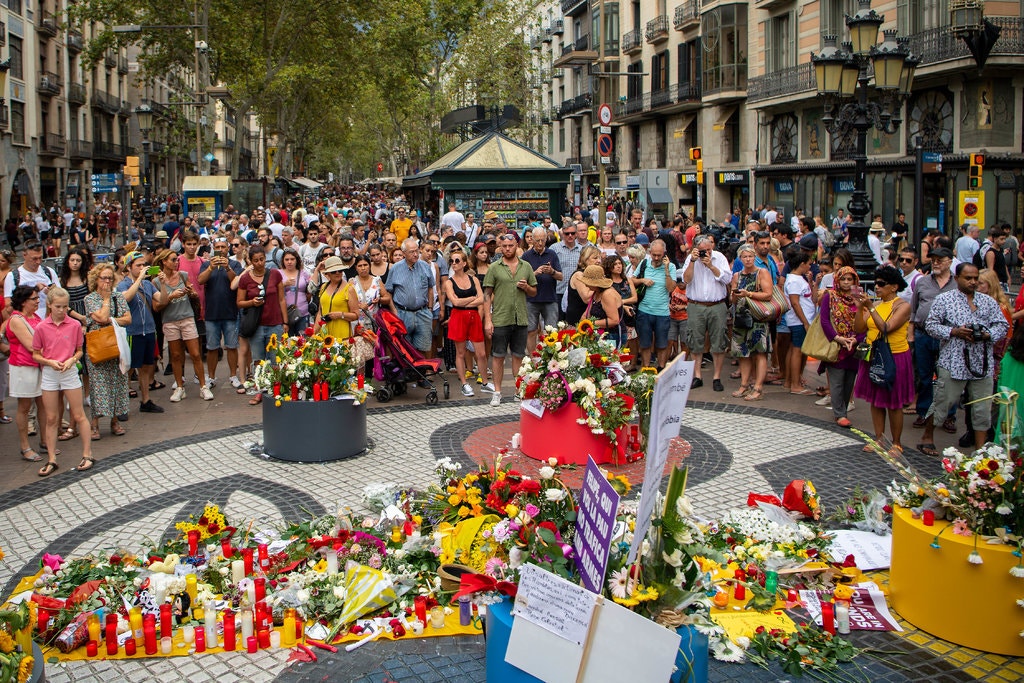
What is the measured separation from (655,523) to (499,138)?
19.5 metres

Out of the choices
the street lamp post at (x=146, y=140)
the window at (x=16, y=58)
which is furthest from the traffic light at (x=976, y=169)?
the window at (x=16, y=58)

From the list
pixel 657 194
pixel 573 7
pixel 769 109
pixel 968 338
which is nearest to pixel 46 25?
pixel 573 7

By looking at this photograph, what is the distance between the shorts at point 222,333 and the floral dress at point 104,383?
1.89 metres

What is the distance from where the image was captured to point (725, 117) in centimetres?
4031

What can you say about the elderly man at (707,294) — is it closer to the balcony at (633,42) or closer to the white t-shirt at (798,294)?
the white t-shirt at (798,294)

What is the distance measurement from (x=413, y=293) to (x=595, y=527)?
7.98 metres

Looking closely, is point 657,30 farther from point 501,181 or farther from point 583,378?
point 583,378

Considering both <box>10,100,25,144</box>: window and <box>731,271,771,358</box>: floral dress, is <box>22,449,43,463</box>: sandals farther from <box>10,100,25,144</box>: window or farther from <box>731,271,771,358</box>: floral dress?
<box>10,100,25,144</box>: window

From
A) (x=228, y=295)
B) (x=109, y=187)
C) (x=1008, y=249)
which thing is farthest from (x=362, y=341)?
(x=109, y=187)

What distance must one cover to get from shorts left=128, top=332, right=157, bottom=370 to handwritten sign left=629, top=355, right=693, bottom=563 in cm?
853

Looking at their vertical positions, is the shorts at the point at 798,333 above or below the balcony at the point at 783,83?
below

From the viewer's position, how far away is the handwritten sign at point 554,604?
3617mm

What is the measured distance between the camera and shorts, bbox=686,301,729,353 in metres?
11.3

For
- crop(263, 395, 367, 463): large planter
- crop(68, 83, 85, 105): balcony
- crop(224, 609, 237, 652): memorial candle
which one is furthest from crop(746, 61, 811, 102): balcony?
crop(68, 83, 85, 105): balcony
